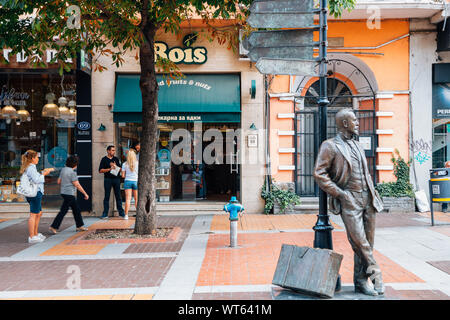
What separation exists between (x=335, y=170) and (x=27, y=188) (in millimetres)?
6492

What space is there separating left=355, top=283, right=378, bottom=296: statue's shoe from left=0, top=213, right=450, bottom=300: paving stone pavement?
0.27 feet

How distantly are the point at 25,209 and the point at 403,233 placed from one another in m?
10.6

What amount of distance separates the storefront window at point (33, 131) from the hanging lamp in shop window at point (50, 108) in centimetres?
10

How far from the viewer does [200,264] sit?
6660 millimetres

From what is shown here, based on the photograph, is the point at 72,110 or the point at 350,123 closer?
the point at 350,123

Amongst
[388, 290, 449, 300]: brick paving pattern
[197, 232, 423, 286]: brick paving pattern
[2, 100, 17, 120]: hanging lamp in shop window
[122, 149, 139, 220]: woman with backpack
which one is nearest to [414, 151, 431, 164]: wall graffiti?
[197, 232, 423, 286]: brick paving pattern

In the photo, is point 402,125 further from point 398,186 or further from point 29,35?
point 29,35

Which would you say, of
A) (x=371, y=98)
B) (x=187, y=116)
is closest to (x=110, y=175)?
(x=187, y=116)

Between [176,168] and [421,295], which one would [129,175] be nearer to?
[176,168]

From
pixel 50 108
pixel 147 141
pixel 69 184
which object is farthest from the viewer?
pixel 50 108

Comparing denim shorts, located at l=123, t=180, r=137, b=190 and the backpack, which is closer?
the backpack

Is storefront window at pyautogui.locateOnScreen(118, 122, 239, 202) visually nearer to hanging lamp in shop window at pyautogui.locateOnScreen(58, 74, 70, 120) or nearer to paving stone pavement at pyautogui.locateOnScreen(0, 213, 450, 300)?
hanging lamp in shop window at pyautogui.locateOnScreen(58, 74, 70, 120)

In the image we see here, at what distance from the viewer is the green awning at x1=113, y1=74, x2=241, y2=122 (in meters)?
11.9
